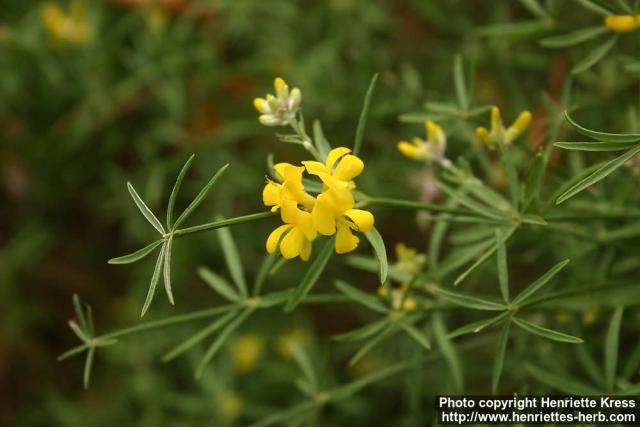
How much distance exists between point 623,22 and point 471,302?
59 centimetres

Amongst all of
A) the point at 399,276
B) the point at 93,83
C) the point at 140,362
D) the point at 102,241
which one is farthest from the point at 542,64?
the point at 102,241

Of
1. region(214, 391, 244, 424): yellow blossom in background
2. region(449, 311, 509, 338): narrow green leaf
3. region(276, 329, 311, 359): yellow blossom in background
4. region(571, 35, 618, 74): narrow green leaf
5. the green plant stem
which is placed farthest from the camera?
region(276, 329, 311, 359): yellow blossom in background

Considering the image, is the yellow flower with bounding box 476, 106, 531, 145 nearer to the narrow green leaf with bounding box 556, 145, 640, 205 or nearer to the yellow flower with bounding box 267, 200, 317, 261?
the narrow green leaf with bounding box 556, 145, 640, 205

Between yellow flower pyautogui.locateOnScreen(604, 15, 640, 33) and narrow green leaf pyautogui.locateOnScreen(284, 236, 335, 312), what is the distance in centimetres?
67

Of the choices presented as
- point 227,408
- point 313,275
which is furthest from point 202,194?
point 227,408

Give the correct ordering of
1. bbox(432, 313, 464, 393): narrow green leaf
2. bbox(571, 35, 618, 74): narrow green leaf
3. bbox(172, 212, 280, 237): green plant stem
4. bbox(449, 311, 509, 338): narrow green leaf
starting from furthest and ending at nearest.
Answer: bbox(432, 313, 464, 393): narrow green leaf
bbox(571, 35, 618, 74): narrow green leaf
bbox(449, 311, 509, 338): narrow green leaf
bbox(172, 212, 280, 237): green plant stem

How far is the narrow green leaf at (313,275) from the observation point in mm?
1086

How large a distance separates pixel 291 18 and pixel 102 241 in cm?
118

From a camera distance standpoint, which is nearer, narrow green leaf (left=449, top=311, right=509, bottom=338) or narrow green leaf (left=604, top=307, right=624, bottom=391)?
narrow green leaf (left=449, top=311, right=509, bottom=338)

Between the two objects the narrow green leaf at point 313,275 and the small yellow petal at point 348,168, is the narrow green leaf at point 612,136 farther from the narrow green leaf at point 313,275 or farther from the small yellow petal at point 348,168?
the narrow green leaf at point 313,275

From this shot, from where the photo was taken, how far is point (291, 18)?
2494 millimetres

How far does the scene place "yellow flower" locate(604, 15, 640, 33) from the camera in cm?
123

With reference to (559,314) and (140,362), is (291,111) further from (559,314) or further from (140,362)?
(140,362)

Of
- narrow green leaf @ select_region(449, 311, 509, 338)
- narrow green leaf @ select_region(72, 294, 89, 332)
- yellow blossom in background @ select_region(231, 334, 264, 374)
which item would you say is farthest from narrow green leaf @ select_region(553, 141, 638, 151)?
yellow blossom in background @ select_region(231, 334, 264, 374)
